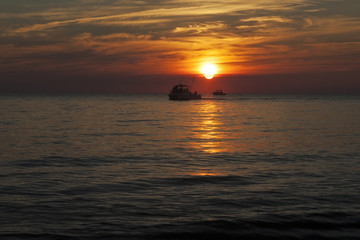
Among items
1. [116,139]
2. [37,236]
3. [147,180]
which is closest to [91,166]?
[147,180]

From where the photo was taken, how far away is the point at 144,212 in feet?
43.2

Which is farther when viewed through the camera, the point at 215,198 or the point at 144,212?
the point at 215,198

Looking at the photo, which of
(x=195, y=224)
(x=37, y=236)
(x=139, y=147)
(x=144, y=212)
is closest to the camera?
(x=37, y=236)

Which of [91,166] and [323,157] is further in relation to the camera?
[323,157]

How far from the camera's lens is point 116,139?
36094 mm

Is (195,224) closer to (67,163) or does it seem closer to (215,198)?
(215,198)

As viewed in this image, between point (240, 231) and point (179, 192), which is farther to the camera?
point (179, 192)

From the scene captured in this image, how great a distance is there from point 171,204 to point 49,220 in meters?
4.19

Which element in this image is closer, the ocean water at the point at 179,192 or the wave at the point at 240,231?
the wave at the point at 240,231

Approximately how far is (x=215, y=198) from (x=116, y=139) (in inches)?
872

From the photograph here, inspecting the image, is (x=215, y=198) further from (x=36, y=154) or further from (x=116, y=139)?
(x=116, y=139)

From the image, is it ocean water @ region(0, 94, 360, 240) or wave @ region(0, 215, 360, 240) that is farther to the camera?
ocean water @ region(0, 94, 360, 240)

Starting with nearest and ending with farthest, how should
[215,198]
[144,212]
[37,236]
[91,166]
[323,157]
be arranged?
1. [37,236]
2. [144,212]
3. [215,198]
4. [91,166]
5. [323,157]

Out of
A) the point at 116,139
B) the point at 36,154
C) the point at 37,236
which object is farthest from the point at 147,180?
the point at 116,139
